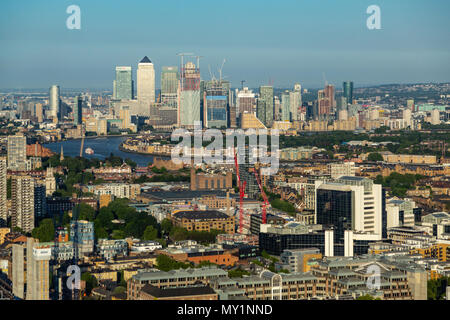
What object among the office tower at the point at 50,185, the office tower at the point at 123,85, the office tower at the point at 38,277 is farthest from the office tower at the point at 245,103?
the office tower at the point at 38,277

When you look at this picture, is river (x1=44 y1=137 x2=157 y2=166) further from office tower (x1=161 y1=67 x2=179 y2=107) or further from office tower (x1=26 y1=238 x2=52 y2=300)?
office tower (x1=26 y1=238 x2=52 y2=300)

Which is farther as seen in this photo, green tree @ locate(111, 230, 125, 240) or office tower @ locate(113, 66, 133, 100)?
office tower @ locate(113, 66, 133, 100)

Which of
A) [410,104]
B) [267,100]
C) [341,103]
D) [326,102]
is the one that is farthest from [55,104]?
[410,104]

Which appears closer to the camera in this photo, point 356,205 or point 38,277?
point 38,277

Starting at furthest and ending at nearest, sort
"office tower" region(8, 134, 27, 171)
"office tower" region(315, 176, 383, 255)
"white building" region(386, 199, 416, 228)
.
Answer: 1. "office tower" region(8, 134, 27, 171)
2. "white building" region(386, 199, 416, 228)
3. "office tower" region(315, 176, 383, 255)

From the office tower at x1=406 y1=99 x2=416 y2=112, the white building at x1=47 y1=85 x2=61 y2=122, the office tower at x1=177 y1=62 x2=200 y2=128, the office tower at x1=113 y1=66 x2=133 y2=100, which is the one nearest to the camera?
the office tower at x1=177 y1=62 x2=200 y2=128

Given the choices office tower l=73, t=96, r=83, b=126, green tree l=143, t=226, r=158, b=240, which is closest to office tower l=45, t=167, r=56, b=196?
green tree l=143, t=226, r=158, b=240

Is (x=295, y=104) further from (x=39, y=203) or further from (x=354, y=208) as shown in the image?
(x=354, y=208)
